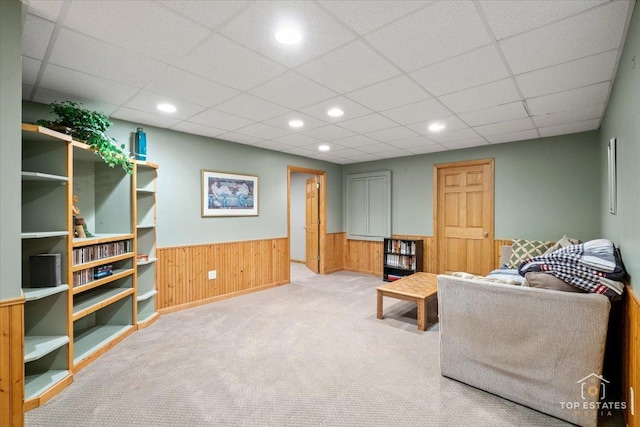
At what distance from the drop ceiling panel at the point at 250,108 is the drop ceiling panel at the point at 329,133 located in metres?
0.77

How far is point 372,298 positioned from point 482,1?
12.6 ft

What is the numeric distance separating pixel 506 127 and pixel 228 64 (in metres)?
3.48

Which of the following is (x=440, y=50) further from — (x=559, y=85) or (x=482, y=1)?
(x=559, y=85)

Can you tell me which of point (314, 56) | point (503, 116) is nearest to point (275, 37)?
point (314, 56)

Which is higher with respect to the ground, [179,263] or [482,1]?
[482,1]

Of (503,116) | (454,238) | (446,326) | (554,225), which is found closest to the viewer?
(446,326)

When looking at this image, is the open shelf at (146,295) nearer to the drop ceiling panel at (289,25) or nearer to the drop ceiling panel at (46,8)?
the drop ceiling panel at (46,8)

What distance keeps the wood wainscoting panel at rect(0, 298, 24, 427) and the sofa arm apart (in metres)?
2.74

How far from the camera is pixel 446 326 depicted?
2.32 m

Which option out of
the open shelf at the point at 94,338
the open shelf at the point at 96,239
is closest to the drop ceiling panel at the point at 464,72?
the open shelf at the point at 96,239

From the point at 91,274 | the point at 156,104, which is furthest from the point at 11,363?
the point at 156,104

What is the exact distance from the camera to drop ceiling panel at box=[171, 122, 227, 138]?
3773 millimetres

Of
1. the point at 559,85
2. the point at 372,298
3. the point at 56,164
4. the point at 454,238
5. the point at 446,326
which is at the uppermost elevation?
the point at 559,85

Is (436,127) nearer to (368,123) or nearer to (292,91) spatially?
(368,123)
